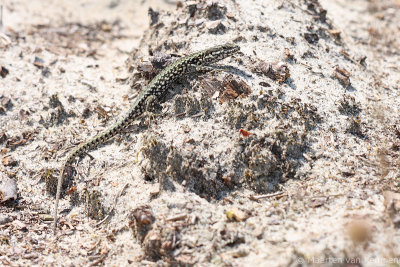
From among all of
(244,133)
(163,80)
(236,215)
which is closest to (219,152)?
(244,133)

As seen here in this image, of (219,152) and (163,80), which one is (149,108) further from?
(219,152)

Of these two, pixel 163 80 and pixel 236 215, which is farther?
pixel 163 80

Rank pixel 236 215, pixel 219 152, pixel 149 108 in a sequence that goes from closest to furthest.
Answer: pixel 236 215 < pixel 219 152 < pixel 149 108

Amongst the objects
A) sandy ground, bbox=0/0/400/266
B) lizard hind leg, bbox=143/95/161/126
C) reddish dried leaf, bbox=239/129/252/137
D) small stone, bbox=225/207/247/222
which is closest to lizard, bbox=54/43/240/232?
lizard hind leg, bbox=143/95/161/126

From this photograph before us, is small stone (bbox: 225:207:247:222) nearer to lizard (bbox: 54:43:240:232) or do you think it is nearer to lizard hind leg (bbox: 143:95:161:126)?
lizard hind leg (bbox: 143:95:161:126)

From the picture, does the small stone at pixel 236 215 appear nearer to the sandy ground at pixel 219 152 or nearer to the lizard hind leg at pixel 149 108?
the sandy ground at pixel 219 152

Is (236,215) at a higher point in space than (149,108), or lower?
lower
